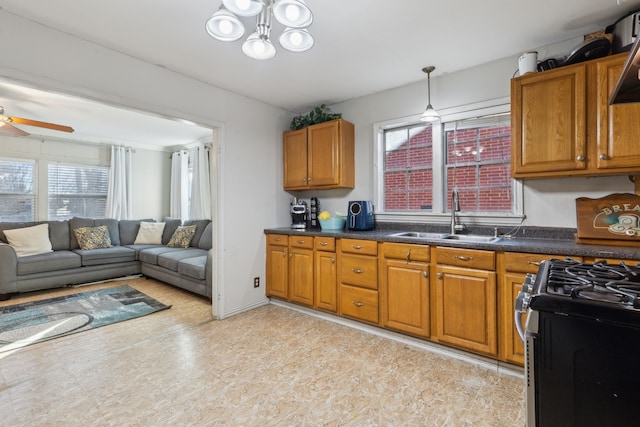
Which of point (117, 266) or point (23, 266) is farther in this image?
point (117, 266)

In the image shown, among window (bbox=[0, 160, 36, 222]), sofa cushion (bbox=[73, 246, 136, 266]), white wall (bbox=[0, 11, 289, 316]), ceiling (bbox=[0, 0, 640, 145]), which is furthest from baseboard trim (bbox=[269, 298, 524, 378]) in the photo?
window (bbox=[0, 160, 36, 222])

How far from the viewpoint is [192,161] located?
19.2ft

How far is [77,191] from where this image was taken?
18.1 ft

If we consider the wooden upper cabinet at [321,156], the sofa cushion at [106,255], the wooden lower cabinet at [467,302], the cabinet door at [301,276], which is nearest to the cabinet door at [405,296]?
the wooden lower cabinet at [467,302]

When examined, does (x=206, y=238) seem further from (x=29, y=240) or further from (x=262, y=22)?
(x=262, y=22)

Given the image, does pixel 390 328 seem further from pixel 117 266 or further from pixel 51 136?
pixel 51 136

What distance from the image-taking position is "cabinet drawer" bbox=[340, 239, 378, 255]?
2764 mm

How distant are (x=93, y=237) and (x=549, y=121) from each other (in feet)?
19.9

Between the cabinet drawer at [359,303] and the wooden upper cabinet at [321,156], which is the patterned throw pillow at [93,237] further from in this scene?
the cabinet drawer at [359,303]

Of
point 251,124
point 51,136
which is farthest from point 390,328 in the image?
point 51,136

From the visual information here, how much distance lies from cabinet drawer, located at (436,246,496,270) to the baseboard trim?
69 cm

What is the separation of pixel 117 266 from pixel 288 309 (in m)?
3.15

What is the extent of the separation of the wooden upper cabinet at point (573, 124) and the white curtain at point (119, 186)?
627 centimetres

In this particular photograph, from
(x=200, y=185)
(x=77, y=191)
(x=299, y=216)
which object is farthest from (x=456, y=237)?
(x=77, y=191)
